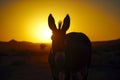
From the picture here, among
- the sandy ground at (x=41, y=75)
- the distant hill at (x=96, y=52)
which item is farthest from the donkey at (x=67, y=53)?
the distant hill at (x=96, y=52)

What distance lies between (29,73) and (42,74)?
2.27 ft

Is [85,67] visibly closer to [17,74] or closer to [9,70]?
[17,74]

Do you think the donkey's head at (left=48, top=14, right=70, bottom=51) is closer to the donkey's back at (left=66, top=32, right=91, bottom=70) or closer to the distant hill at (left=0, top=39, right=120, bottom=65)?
the donkey's back at (left=66, top=32, right=91, bottom=70)

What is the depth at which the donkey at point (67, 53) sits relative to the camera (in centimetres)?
1251

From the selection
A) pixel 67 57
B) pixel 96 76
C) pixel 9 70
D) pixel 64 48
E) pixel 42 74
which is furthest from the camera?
pixel 9 70

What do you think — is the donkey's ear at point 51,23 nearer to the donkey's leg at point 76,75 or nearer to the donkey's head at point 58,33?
the donkey's head at point 58,33

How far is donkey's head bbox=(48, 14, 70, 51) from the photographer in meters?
12.5

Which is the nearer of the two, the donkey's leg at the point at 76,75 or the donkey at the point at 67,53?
the donkey at the point at 67,53

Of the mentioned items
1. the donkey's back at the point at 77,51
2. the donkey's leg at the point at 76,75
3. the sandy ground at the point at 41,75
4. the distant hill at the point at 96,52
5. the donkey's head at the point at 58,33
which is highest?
the donkey's head at the point at 58,33

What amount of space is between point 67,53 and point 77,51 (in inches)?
66.5

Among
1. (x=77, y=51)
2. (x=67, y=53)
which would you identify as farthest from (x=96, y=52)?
(x=67, y=53)

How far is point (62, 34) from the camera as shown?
41.9ft

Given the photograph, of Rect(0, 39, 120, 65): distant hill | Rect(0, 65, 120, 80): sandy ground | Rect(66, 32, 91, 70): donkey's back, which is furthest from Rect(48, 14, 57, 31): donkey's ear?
Rect(0, 39, 120, 65): distant hill

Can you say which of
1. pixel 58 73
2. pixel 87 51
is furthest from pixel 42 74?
pixel 58 73
